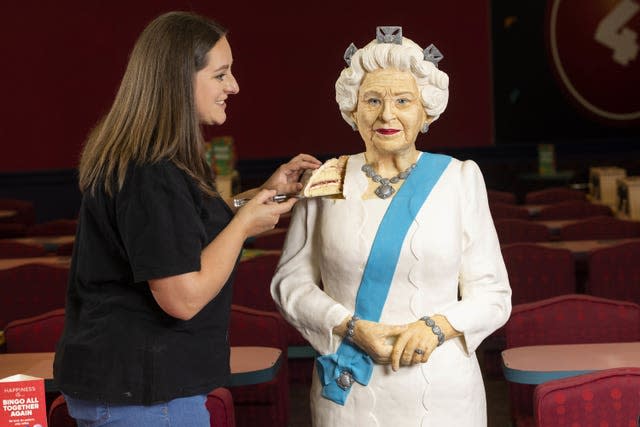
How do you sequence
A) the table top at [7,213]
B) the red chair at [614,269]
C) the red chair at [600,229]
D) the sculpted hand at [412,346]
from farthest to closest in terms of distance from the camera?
the table top at [7,213] < the red chair at [600,229] < the red chair at [614,269] < the sculpted hand at [412,346]

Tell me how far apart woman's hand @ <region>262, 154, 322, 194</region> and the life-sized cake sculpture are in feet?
0.14

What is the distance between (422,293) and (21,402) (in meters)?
0.87

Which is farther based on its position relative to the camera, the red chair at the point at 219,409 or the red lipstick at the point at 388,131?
the red chair at the point at 219,409

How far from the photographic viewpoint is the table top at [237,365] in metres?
3.22

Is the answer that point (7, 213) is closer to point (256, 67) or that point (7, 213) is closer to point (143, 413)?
point (256, 67)

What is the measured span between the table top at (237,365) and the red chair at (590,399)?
1.00 metres

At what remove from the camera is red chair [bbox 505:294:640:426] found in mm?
3600

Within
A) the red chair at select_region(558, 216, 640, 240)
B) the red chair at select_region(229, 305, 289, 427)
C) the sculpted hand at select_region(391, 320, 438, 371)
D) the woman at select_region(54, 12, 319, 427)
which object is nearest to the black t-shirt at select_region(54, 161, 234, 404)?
the woman at select_region(54, 12, 319, 427)

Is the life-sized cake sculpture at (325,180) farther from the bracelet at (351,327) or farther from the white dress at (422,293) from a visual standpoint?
the bracelet at (351,327)

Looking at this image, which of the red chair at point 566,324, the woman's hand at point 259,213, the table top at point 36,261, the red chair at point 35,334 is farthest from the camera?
the table top at point 36,261

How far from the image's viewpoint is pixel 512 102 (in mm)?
11023

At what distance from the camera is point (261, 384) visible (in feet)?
12.6

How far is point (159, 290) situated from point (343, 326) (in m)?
0.51

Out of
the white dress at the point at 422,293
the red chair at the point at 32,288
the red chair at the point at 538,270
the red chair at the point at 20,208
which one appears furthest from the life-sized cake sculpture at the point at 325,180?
the red chair at the point at 20,208
